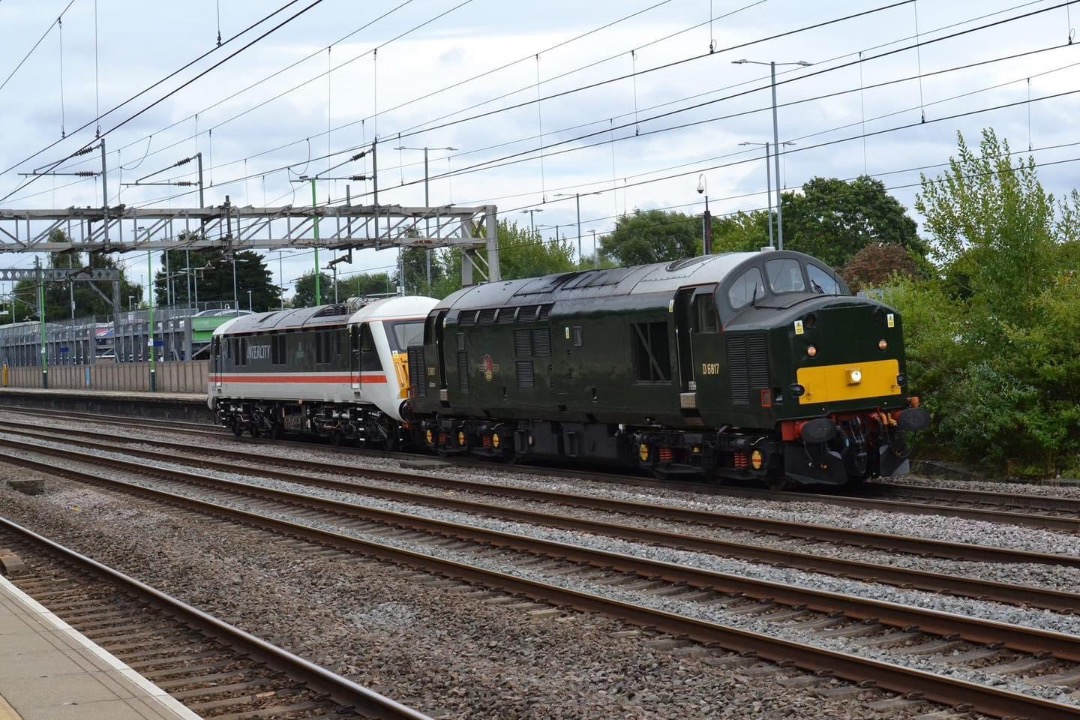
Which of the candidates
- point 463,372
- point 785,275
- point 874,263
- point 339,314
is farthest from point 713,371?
point 874,263

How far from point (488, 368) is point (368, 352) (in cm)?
566

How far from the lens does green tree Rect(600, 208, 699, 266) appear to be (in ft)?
329

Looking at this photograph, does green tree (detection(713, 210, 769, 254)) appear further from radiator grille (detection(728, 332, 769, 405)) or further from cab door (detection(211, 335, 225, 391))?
radiator grille (detection(728, 332, 769, 405))

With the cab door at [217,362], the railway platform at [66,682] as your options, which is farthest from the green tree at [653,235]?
the railway platform at [66,682]

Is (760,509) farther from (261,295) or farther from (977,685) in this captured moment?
(261,295)

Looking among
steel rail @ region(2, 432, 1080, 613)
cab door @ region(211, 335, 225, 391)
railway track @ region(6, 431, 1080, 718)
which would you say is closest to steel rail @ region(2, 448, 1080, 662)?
railway track @ region(6, 431, 1080, 718)

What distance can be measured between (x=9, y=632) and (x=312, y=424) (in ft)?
74.7

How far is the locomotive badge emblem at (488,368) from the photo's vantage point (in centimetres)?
2316

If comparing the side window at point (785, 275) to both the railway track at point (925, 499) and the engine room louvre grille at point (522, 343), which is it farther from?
the engine room louvre grille at point (522, 343)

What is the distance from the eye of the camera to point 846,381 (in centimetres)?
1711

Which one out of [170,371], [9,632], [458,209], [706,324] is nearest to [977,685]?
[9,632]

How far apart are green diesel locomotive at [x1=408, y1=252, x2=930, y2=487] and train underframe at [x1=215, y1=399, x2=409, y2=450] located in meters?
6.23

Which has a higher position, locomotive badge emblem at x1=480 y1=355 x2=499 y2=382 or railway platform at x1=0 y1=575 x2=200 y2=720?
locomotive badge emblem at x1=480 y1=355 x2=499 y2=382

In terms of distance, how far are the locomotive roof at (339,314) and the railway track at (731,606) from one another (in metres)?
10.6
